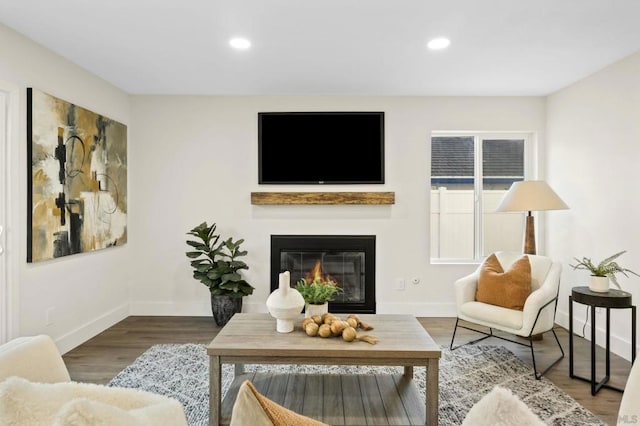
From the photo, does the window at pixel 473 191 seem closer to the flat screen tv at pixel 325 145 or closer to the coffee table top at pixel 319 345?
the flat screen tv at pixel 325 145

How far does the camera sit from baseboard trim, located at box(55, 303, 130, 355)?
329cm

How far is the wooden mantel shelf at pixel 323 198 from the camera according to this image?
430cm

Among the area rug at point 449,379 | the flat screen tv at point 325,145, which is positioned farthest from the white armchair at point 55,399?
the flat screen tv at point 325,145

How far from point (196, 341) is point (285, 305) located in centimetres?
175

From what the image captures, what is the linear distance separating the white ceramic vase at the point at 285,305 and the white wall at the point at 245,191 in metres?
2.13

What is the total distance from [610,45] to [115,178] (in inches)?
180

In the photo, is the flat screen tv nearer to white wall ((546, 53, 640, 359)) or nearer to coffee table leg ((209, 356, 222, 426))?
white wall ((546, 53, 640, 359))

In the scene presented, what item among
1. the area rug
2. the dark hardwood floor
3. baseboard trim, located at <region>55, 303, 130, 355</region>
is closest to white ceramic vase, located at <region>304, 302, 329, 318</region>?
the area rug

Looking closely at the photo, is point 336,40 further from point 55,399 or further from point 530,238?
point 55,399

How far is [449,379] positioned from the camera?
2795 millimetres

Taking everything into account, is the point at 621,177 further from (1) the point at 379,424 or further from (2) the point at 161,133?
(2) the point at 161,133

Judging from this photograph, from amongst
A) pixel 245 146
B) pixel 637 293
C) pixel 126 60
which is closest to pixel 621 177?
pixel 637 293

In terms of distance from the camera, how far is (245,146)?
4.41 meters

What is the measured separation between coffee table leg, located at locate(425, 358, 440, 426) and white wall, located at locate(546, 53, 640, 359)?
2257mm
